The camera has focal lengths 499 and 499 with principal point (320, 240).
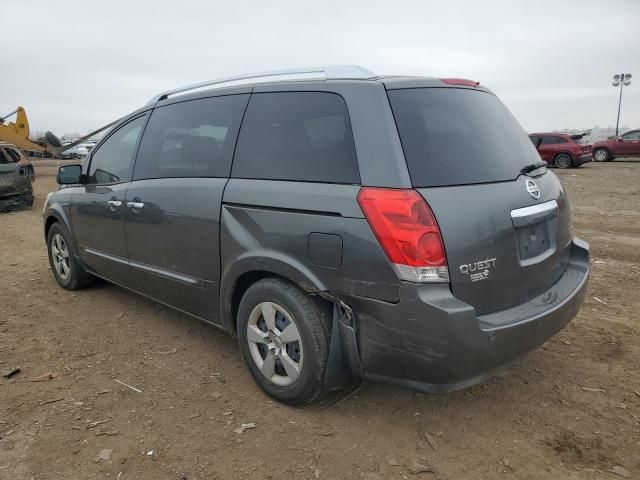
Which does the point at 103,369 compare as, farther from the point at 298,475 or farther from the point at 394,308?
the point at 394,308

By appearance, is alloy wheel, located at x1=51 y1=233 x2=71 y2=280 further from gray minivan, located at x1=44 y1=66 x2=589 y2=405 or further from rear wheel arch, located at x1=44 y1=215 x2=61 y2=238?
gray minivan, located at x1=44 y1=66 x2=589 y2=405

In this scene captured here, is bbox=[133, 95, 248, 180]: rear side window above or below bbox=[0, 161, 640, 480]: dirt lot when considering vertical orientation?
above

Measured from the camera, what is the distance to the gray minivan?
2311 millimetres

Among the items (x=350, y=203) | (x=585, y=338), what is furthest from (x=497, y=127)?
(x=585, y=338)

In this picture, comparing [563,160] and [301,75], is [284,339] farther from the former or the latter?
[563,160]

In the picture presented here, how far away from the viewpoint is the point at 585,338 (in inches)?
146

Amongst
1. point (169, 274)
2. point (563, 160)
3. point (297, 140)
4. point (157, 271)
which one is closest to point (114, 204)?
point (157, 271)

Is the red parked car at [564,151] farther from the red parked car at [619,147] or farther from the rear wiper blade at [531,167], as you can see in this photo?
the rear wiper blade at [531,167]

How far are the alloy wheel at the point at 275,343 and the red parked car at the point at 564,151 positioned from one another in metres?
19.9

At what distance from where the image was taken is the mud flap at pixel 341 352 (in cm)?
252

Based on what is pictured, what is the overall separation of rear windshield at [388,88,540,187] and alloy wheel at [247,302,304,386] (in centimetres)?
107

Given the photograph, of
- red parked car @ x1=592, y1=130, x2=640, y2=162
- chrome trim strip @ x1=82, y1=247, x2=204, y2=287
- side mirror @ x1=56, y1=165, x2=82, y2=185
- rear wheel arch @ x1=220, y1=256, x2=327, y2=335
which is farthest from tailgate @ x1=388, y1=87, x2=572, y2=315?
red parked car @ x1=592, y1=130, x2=640, y2=162

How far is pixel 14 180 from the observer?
10961 mm

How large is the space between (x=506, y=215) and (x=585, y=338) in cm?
183
